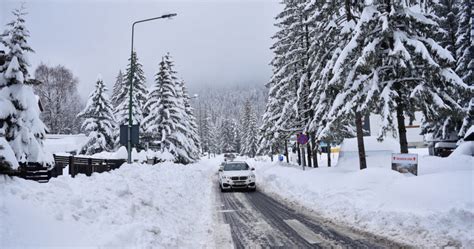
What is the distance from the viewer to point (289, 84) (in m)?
22.9

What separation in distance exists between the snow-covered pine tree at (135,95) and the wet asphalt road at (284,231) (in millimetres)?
23115

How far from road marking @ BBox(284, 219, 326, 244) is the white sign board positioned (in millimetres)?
5561

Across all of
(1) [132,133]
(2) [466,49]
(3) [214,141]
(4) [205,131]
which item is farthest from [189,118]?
(3) [214,141]

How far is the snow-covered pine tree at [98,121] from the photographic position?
31672 mm

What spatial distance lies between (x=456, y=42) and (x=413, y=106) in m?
15.7

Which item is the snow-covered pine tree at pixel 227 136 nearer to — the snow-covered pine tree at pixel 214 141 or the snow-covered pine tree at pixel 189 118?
the snow-covered pine tree at pixel 214 141

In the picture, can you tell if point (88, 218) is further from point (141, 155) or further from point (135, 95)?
point (135, 95)

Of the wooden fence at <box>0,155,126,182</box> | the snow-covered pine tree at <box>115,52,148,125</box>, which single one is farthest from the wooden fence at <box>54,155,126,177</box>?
the snow-covered pine tree at <box>115,52,148,125</box>

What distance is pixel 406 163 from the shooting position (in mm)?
11461

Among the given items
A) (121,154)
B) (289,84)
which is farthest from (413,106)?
(121,154)

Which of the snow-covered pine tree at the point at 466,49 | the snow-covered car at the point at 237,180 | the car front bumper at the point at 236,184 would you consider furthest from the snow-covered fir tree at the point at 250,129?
the car front bumper at the point at 236,184

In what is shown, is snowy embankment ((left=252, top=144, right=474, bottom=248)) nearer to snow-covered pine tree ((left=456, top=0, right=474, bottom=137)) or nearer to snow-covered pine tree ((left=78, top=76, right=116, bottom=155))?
snow-covered pine tree ((left=456, top=0, right=474, bottom=137))

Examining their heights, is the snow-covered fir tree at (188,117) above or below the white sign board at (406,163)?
above

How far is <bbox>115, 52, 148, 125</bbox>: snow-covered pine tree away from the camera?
31.4 metres
